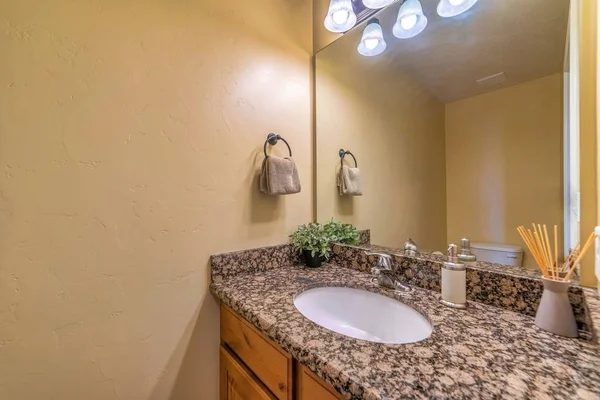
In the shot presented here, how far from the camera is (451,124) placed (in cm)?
107

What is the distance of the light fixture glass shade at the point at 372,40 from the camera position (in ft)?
4.02

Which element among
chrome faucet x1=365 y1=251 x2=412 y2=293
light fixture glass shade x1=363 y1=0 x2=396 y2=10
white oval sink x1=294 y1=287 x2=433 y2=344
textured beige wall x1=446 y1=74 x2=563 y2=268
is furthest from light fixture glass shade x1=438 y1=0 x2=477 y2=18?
white oval sink x1=294 y1=287 x2=433 y2=344

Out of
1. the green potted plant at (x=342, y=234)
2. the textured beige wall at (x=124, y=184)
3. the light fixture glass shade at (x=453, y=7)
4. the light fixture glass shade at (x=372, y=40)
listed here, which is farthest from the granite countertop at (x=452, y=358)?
the light fixture glass shade at (x=372, y=40)

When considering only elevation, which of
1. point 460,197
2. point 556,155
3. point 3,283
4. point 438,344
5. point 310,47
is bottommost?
point 438,344

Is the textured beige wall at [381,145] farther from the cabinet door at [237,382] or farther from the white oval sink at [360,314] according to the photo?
the cabinet door at [237,382]

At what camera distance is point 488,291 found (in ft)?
2.60

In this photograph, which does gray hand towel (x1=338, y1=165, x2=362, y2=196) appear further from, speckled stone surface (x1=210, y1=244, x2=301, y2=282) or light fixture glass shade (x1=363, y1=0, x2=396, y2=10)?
light fixture glass shade (x1=363, y1=0, x2=396, y2=10)

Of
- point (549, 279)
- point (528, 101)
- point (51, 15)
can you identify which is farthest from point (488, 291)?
point (51, 15)

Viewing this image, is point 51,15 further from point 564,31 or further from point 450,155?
point 564,31

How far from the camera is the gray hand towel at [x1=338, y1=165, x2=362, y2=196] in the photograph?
136cm

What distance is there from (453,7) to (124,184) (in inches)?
52.3

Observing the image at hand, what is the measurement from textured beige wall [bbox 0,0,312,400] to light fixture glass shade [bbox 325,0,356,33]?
30cm

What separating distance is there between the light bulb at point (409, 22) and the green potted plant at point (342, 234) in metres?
0.92

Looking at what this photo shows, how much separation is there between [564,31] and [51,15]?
149 cm
